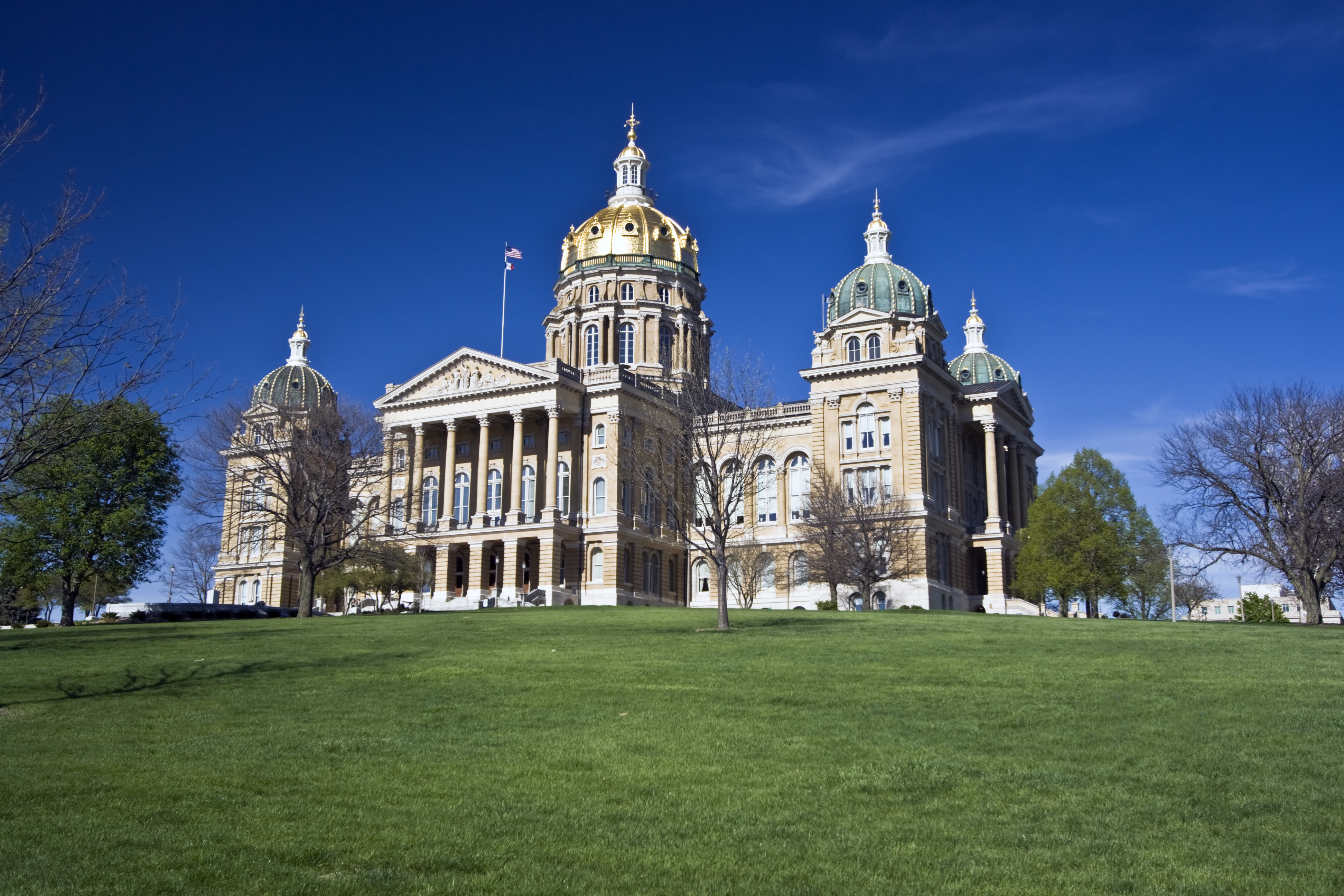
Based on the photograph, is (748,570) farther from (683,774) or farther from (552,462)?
(683,774)

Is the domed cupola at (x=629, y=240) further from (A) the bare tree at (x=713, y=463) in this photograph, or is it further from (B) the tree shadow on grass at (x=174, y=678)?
(B) the tree shadow on grass at (x=174, y=678)

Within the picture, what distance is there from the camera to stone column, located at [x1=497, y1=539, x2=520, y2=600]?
71.8 m

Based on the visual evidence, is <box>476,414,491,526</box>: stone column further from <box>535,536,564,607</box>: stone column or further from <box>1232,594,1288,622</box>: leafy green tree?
<box>1232,594,1288,622</box>: leafy green tree

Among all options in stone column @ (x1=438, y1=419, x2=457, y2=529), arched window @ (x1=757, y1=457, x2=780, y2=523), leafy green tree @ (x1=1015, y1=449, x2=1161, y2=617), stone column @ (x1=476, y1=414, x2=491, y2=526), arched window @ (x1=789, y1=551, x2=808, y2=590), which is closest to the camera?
leafy green tree @ (x1=1015, y1=449, x2=1161, y2=617)

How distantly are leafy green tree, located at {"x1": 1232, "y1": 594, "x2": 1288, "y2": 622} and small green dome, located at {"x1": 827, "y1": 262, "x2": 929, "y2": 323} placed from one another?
34.4 m

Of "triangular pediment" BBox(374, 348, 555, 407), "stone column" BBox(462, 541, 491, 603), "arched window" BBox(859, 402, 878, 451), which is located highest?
"triangular pediment" BBox(374, 348, 555, 407)

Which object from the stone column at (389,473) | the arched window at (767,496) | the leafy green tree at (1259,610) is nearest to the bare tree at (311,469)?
the stone column at (389,473)

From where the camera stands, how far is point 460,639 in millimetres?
34562

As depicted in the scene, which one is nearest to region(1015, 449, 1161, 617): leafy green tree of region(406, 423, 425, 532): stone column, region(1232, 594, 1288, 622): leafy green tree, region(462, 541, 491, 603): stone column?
region(1232, 594, 1288, 622): leafy green tree

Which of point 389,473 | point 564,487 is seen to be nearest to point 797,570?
point 564,487

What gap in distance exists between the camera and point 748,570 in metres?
70.1

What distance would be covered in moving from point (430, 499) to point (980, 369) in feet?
127

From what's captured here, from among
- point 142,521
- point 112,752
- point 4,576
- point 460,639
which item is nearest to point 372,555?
point 142,521

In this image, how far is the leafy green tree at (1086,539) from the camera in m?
65.4
